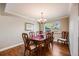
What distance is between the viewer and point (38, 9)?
2.20 meters

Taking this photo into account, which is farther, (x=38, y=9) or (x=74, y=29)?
(x=74, y=29)

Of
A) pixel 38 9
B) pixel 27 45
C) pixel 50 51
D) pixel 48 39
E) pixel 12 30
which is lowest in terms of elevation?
pixel 50 51

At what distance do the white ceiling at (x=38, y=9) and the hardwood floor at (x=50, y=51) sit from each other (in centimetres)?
63

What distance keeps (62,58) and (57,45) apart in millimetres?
367

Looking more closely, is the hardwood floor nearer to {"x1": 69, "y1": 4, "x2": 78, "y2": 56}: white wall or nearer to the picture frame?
{"x1": 69, "y1": 4, "x2": 78, "y2": 56}: white wall

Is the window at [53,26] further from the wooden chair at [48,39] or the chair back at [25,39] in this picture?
the chair back at [25,39]

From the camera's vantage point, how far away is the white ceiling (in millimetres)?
2137

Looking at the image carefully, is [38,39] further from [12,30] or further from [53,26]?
[12,30]

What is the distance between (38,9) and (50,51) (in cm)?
88

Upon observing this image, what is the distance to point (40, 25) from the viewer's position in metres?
2.31

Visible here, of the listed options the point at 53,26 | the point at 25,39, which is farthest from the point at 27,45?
the point at 53,26

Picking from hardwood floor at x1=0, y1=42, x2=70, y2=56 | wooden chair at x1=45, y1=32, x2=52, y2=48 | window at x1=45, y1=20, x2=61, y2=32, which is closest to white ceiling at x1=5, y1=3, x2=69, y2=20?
window at x1=45, y1=20, x2=61, y2=32

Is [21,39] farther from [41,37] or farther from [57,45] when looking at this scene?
[57,45]

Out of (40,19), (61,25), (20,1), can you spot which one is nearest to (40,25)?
(40,19)
